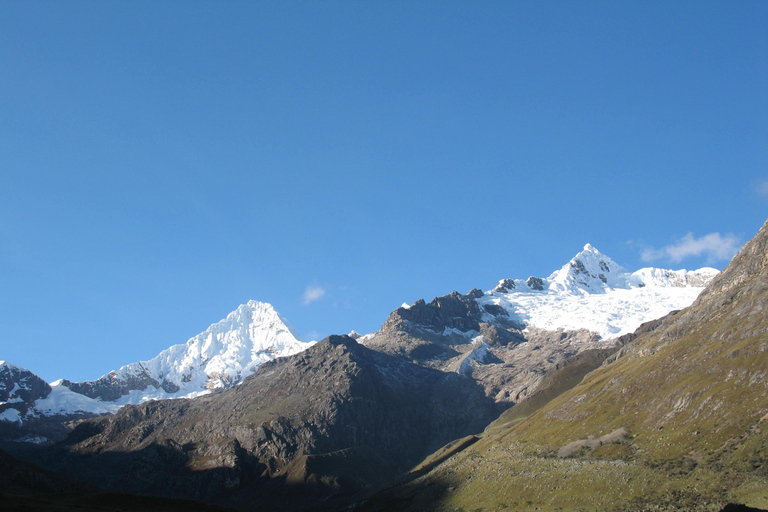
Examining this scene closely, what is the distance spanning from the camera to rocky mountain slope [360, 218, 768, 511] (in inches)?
3858

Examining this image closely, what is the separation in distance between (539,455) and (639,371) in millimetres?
53720

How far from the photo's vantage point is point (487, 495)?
139 meters

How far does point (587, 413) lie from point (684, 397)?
4276 cm

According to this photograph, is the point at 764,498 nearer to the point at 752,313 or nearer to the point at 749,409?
the point at 749,409

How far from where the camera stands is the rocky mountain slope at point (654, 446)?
322 ft

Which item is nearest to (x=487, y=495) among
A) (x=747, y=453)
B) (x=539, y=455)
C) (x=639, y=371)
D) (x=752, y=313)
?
(x=539, y=455)

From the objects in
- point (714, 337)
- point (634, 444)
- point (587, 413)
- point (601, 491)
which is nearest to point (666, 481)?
point (601, 491)

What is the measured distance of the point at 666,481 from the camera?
102 meters

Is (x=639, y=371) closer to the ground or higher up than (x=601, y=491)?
higher up

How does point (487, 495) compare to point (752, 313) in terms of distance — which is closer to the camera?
point (487, 495)

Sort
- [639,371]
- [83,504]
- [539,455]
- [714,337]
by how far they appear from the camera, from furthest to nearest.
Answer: [639,371], [714,337], [539,455], [83,504]

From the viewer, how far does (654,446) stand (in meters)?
126

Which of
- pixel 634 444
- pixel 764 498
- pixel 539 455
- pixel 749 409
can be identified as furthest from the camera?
pixel 539 455

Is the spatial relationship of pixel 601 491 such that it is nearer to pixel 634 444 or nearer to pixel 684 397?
pixel 634 444
